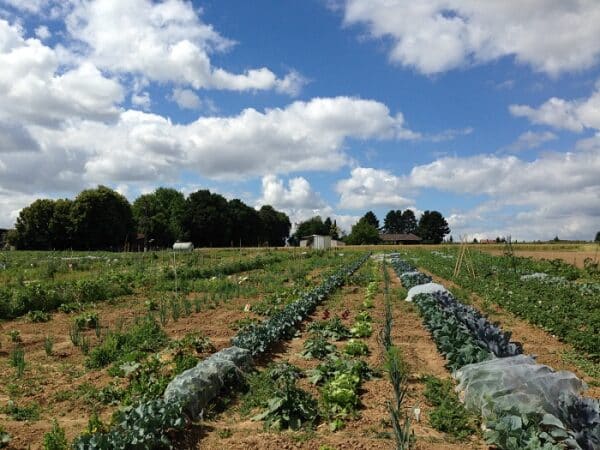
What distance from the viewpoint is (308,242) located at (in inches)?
2371

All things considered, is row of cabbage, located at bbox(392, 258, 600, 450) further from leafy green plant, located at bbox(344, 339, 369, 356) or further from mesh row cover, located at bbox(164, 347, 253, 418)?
mesh row cover, located at bbox(164, 347, 253, 418)

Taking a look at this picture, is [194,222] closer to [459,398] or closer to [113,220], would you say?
[113,220]

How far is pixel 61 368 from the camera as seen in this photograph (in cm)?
673

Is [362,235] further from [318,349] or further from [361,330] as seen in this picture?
[318,349]

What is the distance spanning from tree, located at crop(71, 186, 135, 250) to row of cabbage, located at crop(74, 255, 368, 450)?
49.0 m

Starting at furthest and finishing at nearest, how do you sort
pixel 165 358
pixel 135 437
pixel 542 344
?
pixel 542 344 → pixel 165 358 → pixel 135 437

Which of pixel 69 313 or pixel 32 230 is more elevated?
pixel 32 230

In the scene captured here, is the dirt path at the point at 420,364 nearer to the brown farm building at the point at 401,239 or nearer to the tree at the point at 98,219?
the tree at the point at 98,219

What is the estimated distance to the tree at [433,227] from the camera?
351 ft

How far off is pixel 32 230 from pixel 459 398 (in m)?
58.7

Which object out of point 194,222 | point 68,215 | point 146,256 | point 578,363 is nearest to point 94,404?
point 578,363

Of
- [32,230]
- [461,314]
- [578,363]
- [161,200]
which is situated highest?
[161,200]

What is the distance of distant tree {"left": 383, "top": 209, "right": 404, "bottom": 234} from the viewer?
400 feet

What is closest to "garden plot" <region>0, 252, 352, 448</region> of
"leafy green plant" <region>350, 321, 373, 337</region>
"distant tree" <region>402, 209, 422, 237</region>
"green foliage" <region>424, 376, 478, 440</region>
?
"leafy green plant" <region>350, 321, 373, 337</region>
